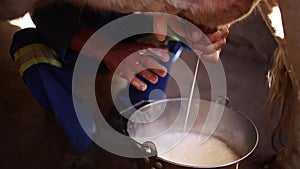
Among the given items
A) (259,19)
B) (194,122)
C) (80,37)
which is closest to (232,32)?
Result: (259,19)

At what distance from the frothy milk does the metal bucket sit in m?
0.01

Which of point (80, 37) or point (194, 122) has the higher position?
point (80, 37)

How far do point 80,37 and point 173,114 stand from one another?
250mm

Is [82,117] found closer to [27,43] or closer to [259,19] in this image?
[27,43]

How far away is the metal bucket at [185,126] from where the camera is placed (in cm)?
107

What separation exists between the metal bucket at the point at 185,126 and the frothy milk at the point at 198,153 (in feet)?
0.03

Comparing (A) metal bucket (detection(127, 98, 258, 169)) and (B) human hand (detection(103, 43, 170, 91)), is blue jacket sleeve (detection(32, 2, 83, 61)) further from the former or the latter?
(A) metal bucket (detection(127, 98, 258, 169))

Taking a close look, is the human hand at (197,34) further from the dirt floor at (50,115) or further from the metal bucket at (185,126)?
the dirt floor at (50,115)

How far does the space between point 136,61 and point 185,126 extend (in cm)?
18

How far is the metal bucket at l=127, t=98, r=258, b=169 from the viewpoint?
1073mm

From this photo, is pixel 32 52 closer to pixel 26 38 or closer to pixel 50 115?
pixel 26 38

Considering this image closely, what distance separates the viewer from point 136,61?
1.09 metres

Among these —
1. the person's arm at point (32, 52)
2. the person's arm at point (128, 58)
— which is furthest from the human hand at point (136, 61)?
the person's arm at point (32, 52)

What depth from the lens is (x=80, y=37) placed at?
1102 millimetres
